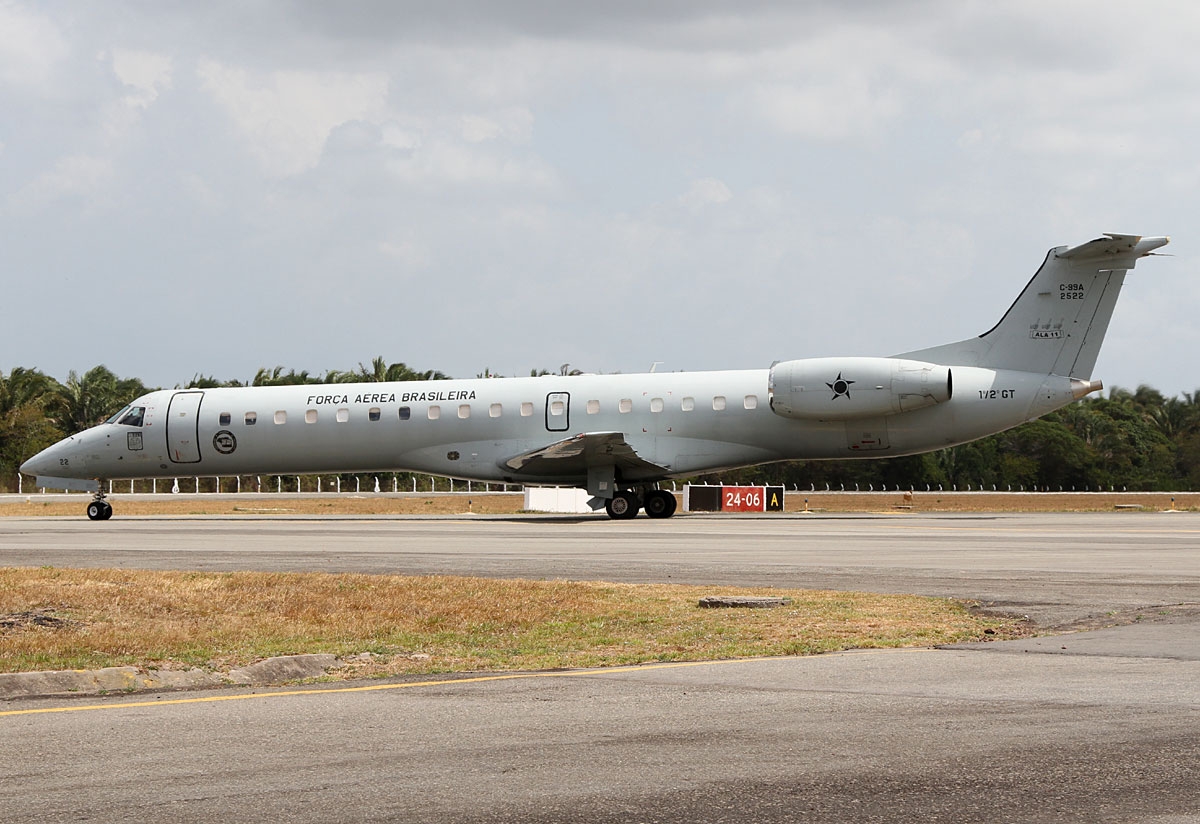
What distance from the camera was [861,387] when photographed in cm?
3366

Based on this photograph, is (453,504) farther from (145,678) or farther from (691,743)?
(691,743)

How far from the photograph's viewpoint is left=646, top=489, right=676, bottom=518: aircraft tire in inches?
1437

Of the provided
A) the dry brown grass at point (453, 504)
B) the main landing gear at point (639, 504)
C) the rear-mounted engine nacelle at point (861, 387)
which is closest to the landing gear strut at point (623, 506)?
the main landing gear at point (639, 504)

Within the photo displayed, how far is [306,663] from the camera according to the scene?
9.80m

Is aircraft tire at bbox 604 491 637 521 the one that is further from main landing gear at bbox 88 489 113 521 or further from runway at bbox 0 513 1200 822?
runway at bbox 0 513 1200 822

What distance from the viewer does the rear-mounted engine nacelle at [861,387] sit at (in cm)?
3356

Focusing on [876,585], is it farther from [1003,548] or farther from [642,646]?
[1003,548]

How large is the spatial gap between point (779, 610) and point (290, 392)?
2709 centimetres

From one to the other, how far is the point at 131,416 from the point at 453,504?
54.3ft

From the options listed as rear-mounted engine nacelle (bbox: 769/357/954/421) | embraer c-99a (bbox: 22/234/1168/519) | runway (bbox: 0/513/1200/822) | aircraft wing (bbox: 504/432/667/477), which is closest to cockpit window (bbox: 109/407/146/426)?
embraer c-99a (bbox: 22/234/1168/519)

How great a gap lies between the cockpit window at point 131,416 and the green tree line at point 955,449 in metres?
30.0

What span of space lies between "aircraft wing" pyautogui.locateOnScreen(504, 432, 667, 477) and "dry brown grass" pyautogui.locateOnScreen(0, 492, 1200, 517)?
901cm

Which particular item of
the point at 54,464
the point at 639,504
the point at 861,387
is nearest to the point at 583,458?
the point at 639,504

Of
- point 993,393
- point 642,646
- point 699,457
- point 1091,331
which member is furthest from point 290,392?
point 642,646
